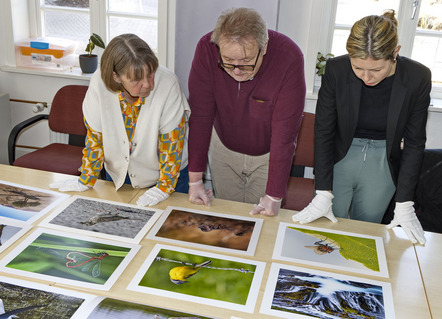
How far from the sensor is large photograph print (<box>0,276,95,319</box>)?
116cm

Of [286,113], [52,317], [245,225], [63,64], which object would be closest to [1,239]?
[52,317]

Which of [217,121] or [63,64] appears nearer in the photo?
[217,121]

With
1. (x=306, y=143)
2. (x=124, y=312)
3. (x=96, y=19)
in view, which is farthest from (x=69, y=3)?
(x=124, y=312)

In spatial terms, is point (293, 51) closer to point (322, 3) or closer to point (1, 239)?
point (1, 239)

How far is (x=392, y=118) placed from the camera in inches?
64.5

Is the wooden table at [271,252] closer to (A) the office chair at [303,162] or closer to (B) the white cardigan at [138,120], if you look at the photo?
(B) the white cardigan at [138,120]

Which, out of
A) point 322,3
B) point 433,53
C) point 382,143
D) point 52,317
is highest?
point 322,3

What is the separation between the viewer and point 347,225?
169 cm

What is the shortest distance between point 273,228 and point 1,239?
35.2 inches

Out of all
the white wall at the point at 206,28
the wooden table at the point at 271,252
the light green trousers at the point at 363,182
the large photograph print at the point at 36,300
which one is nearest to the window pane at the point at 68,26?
the white wall at the point at 206,28

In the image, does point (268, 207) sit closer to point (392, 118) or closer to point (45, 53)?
point (392, 118)

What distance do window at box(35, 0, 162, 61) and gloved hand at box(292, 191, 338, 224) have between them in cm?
193

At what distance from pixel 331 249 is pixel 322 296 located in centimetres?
Answer: 26

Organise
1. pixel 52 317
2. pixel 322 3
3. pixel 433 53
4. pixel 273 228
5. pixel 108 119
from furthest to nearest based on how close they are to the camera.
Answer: pixel 433 53
pixel 322 3
pixel 108 119
pixel 273 228
pixel 52 317
